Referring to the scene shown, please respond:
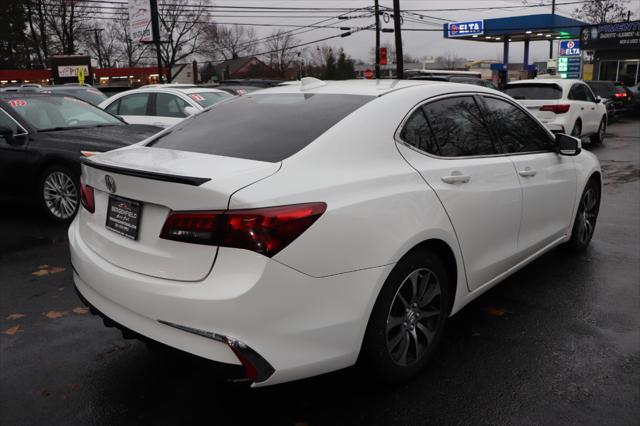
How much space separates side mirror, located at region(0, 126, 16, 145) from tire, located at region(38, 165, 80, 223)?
56 centimetres

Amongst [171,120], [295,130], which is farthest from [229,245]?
[171,120]

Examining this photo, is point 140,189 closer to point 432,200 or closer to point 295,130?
point 295,130

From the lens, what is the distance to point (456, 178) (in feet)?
10.5

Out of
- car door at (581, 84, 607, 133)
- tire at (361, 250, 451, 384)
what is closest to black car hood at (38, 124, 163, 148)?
tire at (361, 250, 451, 384)

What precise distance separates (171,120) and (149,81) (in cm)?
5116

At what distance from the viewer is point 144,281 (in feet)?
8.29

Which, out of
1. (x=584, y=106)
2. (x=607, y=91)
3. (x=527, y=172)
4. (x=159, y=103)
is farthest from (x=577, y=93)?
(x=527, y=172)

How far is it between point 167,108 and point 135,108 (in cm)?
77

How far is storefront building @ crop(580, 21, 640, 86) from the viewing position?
106 feet

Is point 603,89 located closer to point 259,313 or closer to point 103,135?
point 103,135

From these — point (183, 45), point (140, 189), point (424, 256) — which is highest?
point (183, 45)

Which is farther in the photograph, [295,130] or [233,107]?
[233,107]

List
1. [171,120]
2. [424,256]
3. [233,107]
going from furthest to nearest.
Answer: [171,120] → [233,107] → [424,256]

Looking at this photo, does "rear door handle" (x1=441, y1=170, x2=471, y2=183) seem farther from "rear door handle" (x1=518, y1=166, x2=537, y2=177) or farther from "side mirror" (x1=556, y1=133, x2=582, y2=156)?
"side mirror" (x1=556, y1=133, x2=582, y2=156)
